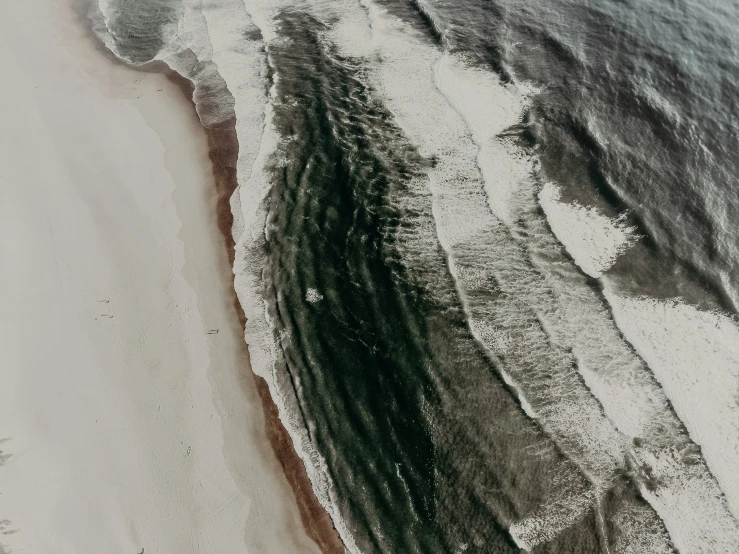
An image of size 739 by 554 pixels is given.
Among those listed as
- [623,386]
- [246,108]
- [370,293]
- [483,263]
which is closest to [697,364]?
[623,386]

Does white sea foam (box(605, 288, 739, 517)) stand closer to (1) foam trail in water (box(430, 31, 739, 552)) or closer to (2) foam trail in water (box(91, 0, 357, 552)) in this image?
(1) foam trail in water (box(430, 31, 739, 552))

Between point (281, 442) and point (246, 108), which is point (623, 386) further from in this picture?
point (246, 108)

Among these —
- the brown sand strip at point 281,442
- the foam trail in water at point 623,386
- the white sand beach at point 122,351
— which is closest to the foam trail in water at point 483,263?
the foam trail in water at point 623,386

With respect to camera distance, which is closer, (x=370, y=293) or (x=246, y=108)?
(x=370, y=293)

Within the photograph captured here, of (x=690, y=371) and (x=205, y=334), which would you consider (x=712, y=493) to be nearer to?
(x=690, y=371)

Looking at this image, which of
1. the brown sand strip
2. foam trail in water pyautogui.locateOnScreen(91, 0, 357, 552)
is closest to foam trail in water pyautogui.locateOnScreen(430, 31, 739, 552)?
foam trail in water pyautogui.locateOnScreen(91, 0, 357, 552)

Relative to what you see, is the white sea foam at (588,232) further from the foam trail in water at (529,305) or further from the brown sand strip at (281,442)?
the brown sand strip at (281,442)

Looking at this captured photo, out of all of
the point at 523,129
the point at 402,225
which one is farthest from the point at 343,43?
the point at 402,225

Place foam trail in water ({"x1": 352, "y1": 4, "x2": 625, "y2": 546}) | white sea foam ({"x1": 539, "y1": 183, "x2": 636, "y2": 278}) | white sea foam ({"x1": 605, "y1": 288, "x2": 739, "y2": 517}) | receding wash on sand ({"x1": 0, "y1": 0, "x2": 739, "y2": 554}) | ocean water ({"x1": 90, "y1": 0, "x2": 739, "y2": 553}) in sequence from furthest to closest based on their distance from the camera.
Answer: white sea foam ({"x1": 539, "y1": 183, "x2": 636, "y2": 278})
foam trail in water ({"x1": 352, "y1": 4, "x2": 625, "y2": 546})
white sea foam ({"x1": 605, "y1": 288, "x2": 739, "y2": 517})
ocean water ({"x1": 90, "y1": 0, "x2": 739, "y2": 553})
receding wash on sand ({"x1": 0, "y1": 0, "x2": 739, "y2": 554})
